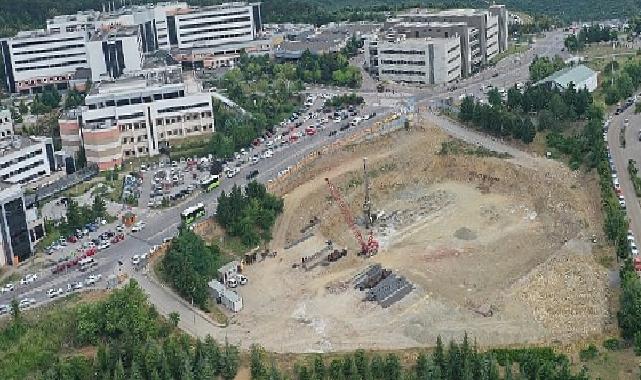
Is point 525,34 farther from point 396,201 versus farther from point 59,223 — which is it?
point 59,223

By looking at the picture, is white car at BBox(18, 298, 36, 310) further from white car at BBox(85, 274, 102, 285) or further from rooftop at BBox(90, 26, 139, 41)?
rooftop at BBox(90, 26, 139, 41)

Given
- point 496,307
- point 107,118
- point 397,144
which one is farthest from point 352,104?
point 496,307

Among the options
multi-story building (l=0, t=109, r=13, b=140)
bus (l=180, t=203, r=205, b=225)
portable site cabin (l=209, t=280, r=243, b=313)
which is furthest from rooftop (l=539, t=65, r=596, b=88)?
multi-story building (l=0, t=109, r=13, b=140)

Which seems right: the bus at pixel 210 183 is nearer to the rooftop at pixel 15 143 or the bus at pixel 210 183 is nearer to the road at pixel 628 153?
the rooftop at pixel 15 143

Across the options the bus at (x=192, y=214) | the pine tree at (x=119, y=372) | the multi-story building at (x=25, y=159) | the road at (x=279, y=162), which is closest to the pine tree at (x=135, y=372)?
the pine tree at (x=119, y=372)

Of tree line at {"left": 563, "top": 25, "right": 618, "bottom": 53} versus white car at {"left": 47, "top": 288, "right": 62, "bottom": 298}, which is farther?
tree line at {"left": 563, "top": 25, "right": 618, "bottom": 53}

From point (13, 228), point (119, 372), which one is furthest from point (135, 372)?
point (13, 228)

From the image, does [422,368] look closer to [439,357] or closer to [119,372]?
[439,357]
